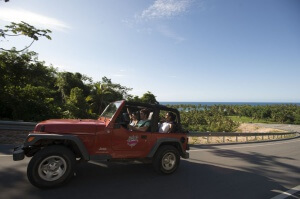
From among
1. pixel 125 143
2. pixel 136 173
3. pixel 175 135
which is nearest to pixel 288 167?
pixel 175 135

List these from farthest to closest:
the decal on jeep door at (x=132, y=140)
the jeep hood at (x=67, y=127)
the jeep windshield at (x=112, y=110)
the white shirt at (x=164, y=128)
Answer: the white shirt at (x=164, y=128) < the jeep windshield at (x=112, y=110) < the decal on jeep door at (x=132, y=140) < the jeep hood at (x=67, y=127)

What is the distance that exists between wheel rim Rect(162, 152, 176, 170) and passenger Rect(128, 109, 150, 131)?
989 millimetres

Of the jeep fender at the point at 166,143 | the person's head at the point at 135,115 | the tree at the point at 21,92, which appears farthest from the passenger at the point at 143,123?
the tree at the point at 21,92

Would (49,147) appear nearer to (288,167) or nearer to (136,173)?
(136,173)

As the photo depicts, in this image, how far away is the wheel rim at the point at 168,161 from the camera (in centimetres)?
597

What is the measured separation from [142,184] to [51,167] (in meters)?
2.03

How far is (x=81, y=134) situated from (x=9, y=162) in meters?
2.62

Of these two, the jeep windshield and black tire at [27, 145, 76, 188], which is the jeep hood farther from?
the jeep windshield

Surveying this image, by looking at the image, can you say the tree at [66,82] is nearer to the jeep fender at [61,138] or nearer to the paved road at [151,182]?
the paved road at [151,182]

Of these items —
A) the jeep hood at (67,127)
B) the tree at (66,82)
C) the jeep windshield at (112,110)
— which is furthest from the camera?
the tree at (66,82)

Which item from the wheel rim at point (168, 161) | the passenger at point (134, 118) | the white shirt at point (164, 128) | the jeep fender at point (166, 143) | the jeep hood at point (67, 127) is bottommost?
the wheel rim at point (168, 161)

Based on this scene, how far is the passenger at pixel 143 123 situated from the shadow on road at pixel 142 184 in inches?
48.2

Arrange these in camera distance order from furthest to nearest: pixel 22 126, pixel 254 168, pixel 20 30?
pixel 20 30 < pixel 22 126 < pixel 254 168

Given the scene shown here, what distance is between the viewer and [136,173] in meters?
5.85
